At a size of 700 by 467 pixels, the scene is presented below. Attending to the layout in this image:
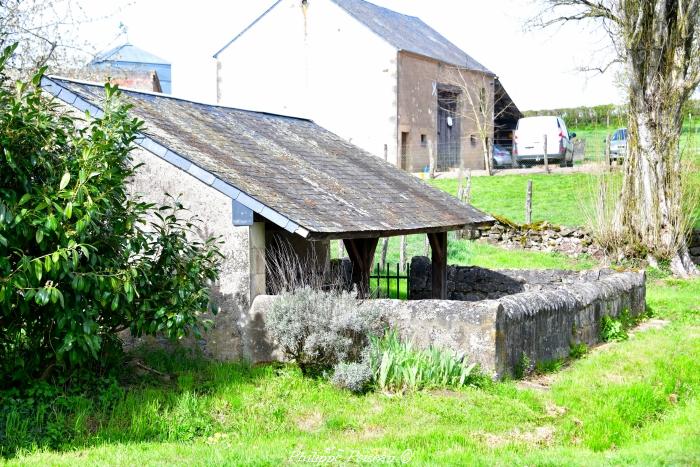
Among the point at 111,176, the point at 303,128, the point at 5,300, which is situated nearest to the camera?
the point at 5,300

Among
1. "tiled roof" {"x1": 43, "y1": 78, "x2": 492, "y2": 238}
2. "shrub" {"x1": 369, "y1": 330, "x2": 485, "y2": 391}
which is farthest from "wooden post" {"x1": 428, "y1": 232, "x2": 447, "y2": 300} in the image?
"shrub" {"x1": 369, "y1": 330, "x2": 485, "y2": 391}

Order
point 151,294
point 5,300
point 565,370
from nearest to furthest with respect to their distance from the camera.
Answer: point 5,300
point 151,294
point 565,370

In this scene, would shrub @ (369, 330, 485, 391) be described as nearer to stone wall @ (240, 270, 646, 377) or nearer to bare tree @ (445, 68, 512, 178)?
stone wall @ (240, 270, 646, 377)

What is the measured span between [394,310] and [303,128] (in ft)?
21.5

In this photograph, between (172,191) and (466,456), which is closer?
(466,456)

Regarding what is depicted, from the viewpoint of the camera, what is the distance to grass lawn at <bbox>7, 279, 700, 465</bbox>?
7141mm

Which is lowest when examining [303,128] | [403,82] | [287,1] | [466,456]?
[466,456]

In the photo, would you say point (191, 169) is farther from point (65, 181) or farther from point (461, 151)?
point (461, 151)

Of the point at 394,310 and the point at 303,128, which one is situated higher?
the point at 303,128

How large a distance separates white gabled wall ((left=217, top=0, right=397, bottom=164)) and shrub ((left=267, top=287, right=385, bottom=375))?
884 inches

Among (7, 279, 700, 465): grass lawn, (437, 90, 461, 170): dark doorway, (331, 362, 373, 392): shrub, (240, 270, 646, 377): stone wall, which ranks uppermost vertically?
(437, 90, 461, 170): dark doorway

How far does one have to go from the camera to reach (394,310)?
977 cm

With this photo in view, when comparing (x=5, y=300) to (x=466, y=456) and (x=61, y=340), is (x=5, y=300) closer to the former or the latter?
(x=61, y=340)

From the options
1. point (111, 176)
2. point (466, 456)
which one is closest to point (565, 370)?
point (466, 456)
